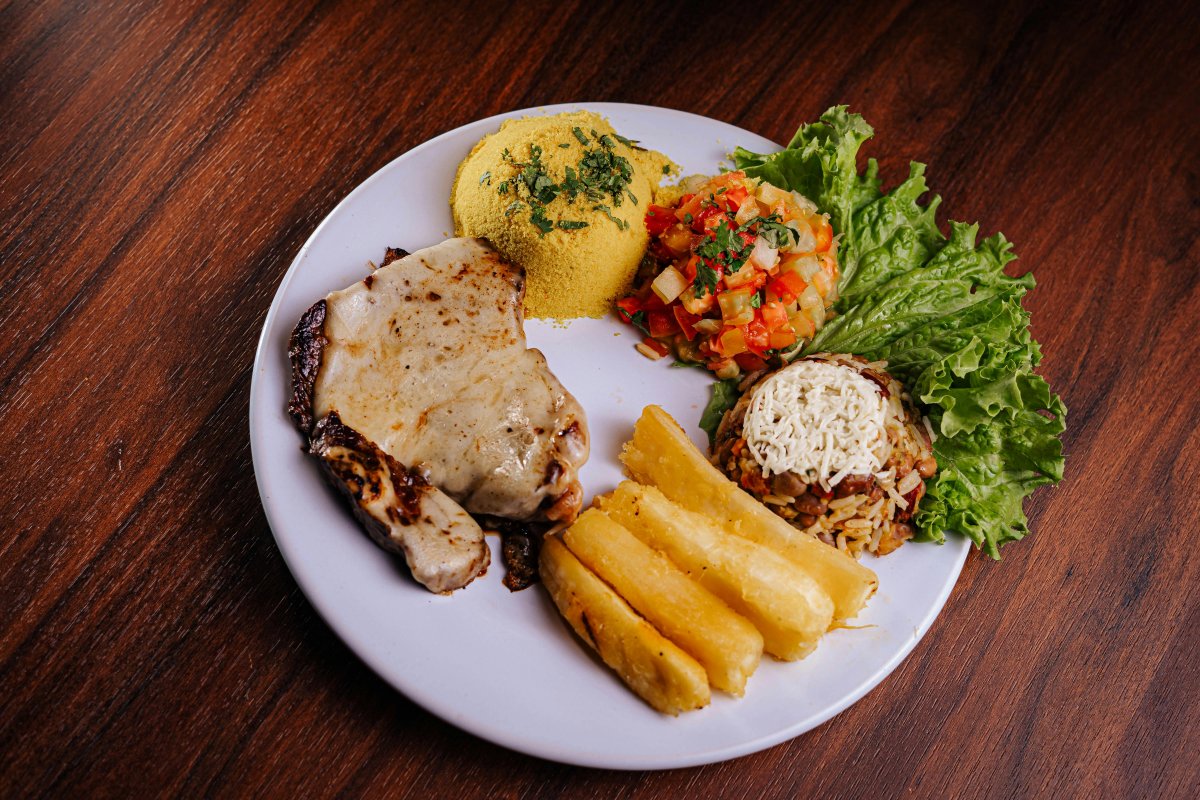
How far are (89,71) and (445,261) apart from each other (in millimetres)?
2238

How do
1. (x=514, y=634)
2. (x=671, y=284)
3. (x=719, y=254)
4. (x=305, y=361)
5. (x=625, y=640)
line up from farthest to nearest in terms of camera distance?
(x=671, y=284) < (x=719, y=254) < (x=305, y=361) < (x=514, y=634) < (x=625, y=640)

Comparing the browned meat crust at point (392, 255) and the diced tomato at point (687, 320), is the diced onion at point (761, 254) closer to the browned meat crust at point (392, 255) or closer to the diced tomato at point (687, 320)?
the diced tomato at point (687, 320)

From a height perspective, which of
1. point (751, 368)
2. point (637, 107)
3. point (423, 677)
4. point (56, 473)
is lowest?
point (56, 473)

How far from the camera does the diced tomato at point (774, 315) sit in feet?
13.3

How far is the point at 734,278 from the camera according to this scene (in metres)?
3.98

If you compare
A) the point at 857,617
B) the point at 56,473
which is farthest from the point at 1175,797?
the point at 56,473

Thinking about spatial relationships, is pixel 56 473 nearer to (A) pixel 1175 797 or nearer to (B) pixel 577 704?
Result: (B) pixel 577 704

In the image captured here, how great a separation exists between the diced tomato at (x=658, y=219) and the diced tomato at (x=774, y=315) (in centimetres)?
58

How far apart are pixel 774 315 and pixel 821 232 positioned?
1.53 feet

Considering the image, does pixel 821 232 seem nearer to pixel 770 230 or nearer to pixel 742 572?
pixel 770 230

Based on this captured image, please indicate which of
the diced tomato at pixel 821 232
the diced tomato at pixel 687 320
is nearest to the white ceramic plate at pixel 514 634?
the diced tomato at pixel 687 320

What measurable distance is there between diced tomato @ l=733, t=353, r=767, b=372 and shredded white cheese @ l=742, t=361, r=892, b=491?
0.30 m

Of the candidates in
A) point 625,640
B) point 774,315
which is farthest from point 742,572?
point 774,315

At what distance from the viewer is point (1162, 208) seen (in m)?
4.99
